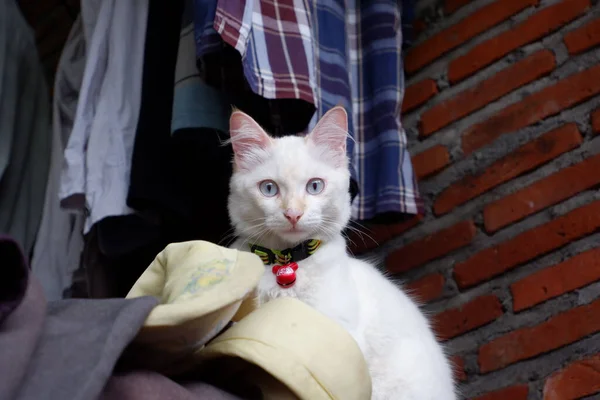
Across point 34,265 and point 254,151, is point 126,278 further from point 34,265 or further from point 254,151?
point 254,151

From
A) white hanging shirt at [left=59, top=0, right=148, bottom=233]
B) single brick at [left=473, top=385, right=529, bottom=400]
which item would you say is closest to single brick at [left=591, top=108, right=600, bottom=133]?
single brick at [left=473, top=385, right=529, bottom=400]

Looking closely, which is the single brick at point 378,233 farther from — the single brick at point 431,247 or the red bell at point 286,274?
the red bell at point 286,274

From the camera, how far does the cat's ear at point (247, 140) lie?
906 mm

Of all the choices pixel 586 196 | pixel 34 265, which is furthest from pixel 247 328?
pixel 34 265

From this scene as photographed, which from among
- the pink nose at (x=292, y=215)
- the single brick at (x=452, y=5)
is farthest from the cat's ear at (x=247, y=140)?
the single brick at (x=452, y=5)

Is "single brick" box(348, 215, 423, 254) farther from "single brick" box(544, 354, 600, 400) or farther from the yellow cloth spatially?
the yellow cloth

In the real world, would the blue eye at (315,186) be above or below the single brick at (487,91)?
below

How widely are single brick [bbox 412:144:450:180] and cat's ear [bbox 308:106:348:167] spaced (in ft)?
1.88

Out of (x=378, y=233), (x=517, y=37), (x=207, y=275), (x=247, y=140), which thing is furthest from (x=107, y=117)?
(x=517, y=37)

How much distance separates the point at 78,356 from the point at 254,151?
1.86 feet

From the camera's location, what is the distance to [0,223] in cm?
150

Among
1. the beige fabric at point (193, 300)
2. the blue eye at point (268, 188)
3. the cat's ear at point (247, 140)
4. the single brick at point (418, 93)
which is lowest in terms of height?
the beige fabric at point (193, 300)

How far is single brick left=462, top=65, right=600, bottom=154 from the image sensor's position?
126cm

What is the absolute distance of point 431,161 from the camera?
147 centimetres
